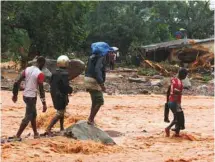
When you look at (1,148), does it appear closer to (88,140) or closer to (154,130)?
(88,140)

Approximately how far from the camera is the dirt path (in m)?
7.13

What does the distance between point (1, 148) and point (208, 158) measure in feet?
10.4

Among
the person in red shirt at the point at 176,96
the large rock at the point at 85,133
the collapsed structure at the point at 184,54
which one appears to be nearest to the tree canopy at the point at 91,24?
the collapsed structure at the point at 184,54

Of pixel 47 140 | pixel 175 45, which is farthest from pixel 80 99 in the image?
pixel 175 45

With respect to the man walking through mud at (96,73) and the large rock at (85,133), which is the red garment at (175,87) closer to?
the man walking through mud at (96,73)

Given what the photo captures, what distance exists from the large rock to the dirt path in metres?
0.25

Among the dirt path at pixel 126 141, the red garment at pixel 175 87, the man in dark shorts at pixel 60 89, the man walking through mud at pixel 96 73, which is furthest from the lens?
the red garment at pixel 175 87

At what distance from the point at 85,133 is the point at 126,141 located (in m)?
0.98

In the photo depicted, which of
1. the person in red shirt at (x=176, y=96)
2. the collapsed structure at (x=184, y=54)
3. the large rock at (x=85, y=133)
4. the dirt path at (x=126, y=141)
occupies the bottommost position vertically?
the dirt path at (x=126, y=141)

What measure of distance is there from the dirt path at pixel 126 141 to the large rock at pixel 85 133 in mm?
252

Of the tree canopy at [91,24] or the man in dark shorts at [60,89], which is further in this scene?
the tree canopy at [91,24]

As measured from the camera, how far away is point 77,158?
7113 millimetres

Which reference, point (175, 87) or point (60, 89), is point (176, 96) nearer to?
point (175, 87)

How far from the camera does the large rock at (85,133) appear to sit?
829cm
